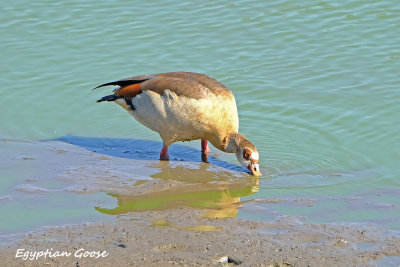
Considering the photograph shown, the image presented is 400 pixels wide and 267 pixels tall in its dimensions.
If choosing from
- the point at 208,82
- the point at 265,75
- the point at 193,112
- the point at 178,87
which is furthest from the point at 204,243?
the point at 265,75

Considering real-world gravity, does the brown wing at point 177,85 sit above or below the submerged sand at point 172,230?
above

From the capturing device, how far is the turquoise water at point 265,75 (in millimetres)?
9656

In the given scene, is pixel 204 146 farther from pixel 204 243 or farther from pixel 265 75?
pixel 204 243

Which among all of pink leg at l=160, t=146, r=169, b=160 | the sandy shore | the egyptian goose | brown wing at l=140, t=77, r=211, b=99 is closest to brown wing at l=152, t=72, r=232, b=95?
the egyptian goose

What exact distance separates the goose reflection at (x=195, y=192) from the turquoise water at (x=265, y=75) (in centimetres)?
27

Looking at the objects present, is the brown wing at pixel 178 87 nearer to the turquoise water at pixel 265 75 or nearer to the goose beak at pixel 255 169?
the goose beak at pixel 255 169

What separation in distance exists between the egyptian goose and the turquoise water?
465 mm

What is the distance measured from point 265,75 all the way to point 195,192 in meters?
4.32

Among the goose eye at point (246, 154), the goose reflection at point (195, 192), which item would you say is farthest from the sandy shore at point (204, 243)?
the goose eye at point (246, 154)

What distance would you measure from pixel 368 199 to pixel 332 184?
0.68 m

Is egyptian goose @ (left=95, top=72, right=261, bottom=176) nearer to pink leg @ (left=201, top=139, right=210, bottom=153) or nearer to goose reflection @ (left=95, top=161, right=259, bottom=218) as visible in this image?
pink leg @ (left=201, top=139, right=210, bottom=153)

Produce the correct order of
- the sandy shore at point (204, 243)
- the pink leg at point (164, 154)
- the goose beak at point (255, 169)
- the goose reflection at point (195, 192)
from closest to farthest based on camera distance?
the sandy shore at point (204, 243) → the goose reflection at point (195, 192) → the goose beak at point (255, 169) → the pink leg at point (164, 154)

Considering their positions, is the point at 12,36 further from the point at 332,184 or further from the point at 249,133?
the point at 332,184

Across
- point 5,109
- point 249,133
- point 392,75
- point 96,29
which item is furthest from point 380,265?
point 96,29
